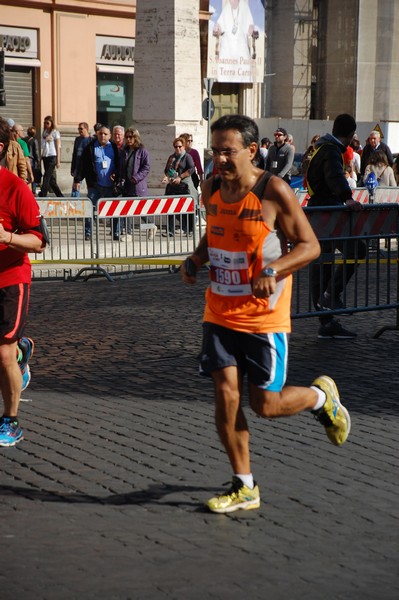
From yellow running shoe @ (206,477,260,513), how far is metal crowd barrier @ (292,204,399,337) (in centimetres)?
502

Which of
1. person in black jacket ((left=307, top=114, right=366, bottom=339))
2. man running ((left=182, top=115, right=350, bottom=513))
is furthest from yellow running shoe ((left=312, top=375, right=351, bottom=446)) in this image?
person in black jacket ((left=307, top=114, right=366, bottom=339))

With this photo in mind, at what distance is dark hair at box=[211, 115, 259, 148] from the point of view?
17.3 feet

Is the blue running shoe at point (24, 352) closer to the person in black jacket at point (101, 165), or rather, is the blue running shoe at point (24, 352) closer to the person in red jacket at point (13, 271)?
the person in red jacket at point (13, 271)

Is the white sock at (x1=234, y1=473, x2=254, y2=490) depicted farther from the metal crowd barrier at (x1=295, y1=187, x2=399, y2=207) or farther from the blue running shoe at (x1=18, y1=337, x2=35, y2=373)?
the metal crowd barrier at (x1=295, y1=187, x2=399, y2=207)

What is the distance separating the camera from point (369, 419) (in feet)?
24.0

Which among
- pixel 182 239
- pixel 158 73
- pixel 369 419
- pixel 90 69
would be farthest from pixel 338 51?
pixel 369 419

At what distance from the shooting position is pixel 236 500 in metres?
5.30

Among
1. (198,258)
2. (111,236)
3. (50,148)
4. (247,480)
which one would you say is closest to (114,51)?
(50,148)

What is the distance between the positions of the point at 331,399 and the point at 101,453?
1328 millimetres

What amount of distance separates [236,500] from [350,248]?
5.55 meters

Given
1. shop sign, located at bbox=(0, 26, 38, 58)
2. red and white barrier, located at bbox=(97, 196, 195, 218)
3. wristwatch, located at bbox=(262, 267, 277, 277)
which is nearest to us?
wristwatch, located at bbox=(262, 267, 277, 277)

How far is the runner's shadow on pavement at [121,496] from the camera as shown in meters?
5.44

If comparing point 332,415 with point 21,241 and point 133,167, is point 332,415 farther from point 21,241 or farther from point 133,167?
point 133,167

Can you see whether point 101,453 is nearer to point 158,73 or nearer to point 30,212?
point 30,212
